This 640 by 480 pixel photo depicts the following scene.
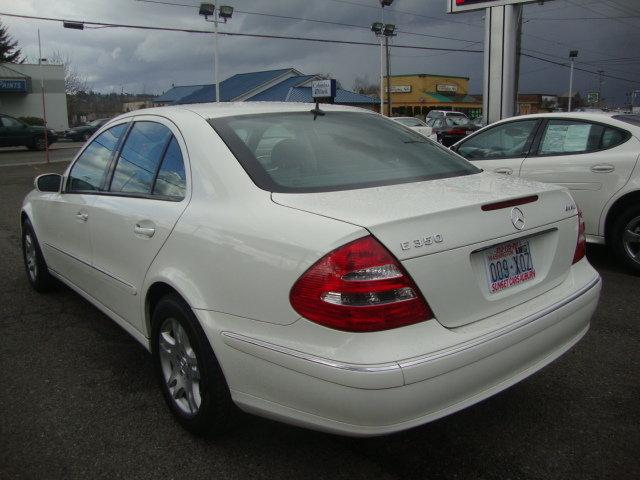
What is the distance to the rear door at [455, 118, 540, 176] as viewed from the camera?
6.11 meters

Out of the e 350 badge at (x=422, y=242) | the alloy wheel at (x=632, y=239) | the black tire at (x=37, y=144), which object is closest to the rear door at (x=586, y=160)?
the alloy wheel at (x=632, y=239)

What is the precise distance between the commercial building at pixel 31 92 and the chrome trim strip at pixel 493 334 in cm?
4596

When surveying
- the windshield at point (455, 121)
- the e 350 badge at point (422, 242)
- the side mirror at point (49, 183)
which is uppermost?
the windshield at point (455, 121)

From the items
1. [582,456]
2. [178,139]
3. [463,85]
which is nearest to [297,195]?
[178,139]

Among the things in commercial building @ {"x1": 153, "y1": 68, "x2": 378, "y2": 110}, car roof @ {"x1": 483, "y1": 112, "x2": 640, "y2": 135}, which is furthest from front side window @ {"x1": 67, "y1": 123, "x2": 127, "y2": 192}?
commercial building @ {"x1": 153, "y1": 68, "x2": 378, "y2": 110}

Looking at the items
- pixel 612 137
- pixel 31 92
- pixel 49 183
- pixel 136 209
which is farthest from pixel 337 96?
pixel 136 209

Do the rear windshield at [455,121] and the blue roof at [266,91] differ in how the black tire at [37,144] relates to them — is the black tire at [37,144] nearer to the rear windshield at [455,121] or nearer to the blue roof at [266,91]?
the blue roof at [266,91]

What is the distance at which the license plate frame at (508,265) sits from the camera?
93.9 inches

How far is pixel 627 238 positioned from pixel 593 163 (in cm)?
76

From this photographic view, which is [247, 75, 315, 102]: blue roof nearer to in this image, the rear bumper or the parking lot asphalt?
the parking lot asphalt

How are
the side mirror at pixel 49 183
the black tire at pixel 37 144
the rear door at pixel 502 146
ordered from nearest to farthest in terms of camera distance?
the side mirror at pixel 49 183 < the rear door at pixel 502 146 < the black tire at pixel 37 144

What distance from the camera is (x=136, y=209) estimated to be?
3.15m

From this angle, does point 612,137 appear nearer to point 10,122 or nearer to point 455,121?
point 455,121

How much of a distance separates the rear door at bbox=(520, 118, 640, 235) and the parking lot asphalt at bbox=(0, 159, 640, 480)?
1979 millimetres
